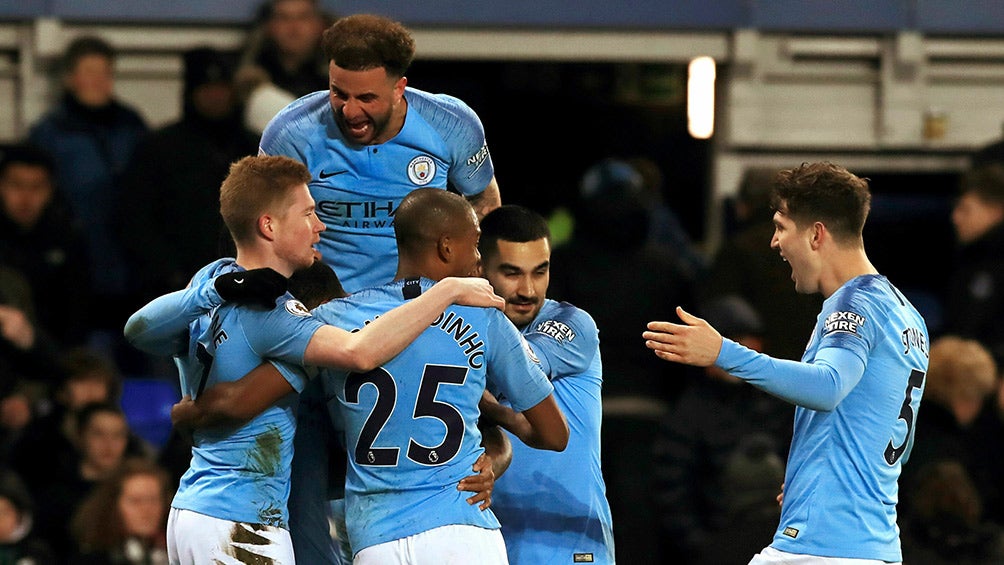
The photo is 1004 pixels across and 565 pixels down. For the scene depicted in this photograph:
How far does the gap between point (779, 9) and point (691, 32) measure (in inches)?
24.3

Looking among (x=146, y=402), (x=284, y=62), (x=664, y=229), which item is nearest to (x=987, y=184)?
(x=664, y=229)

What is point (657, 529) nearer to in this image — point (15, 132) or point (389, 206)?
point (389, 206)

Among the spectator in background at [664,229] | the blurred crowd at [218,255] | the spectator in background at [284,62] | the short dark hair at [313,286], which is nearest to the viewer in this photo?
the short dark hair at [313,286]

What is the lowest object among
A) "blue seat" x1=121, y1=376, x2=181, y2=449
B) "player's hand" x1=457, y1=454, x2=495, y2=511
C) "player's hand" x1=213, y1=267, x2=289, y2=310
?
"blue seat" x1=121, y1=376, x2=181, y2=449

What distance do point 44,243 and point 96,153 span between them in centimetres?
67

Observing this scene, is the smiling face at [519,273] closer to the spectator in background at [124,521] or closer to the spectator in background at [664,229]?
the spectator in background at [124,521]

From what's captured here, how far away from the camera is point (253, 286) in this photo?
4887 millimetres

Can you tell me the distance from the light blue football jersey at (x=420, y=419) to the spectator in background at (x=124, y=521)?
347 cm

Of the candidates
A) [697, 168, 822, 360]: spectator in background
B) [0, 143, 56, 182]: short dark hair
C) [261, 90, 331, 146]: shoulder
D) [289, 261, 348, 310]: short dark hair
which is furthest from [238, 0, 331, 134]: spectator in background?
[289, 261, 348, 310]: short dark hair

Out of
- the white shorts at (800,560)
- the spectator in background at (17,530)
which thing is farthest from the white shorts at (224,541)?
the spectator in background at (17,530)

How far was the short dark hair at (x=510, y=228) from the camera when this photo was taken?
567 cm

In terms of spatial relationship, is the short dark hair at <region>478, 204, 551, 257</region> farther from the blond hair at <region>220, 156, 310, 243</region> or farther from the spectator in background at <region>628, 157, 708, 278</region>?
the spectator in background at <region>628, 157, 708, 278</region>

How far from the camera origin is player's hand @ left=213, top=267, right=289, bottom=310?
489 cm

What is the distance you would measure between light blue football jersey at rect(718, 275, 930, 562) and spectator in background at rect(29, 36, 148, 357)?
535 centimetres
